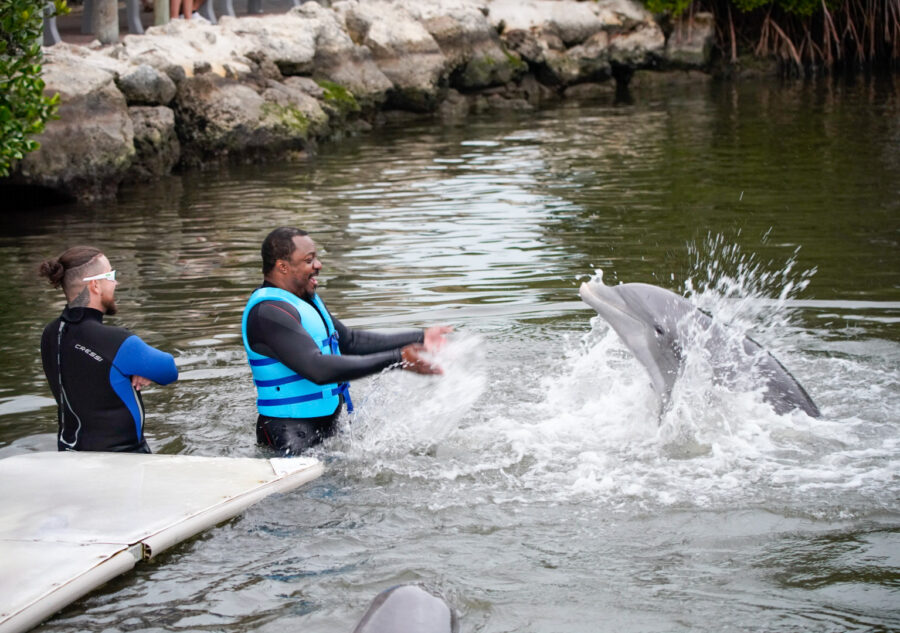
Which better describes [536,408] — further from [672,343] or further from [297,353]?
[297,353]

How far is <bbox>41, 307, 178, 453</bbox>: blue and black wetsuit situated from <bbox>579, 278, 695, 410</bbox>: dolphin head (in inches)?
82.8

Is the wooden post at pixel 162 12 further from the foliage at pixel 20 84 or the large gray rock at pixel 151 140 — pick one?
the foliage at pixel 20 84

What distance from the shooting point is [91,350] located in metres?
4.71

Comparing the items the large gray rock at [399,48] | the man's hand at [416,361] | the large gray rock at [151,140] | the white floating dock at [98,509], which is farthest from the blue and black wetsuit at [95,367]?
the large gray rock at [399,48]

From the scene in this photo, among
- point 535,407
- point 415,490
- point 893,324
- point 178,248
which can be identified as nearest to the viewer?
point 415,490

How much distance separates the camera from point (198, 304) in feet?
27.7

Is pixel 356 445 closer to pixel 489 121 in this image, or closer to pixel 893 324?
pixel 893 324

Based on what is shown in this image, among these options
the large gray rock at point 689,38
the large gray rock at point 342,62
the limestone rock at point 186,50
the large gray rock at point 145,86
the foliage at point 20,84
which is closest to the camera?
the foliage at point 20,84

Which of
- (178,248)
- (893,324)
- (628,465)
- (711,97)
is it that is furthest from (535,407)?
(711,97)

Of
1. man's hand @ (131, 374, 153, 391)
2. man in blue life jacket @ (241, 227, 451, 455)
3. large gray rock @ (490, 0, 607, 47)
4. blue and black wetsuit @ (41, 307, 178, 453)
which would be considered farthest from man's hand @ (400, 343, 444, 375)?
large gray rock @ (490, 0, 607, 47)

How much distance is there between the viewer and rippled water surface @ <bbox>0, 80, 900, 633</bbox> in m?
4.02

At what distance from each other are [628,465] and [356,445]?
1.36 metres

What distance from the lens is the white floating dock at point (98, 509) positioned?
3.92 m

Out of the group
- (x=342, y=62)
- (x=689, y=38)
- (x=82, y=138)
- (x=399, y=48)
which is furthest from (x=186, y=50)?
(x=689, y=38)
